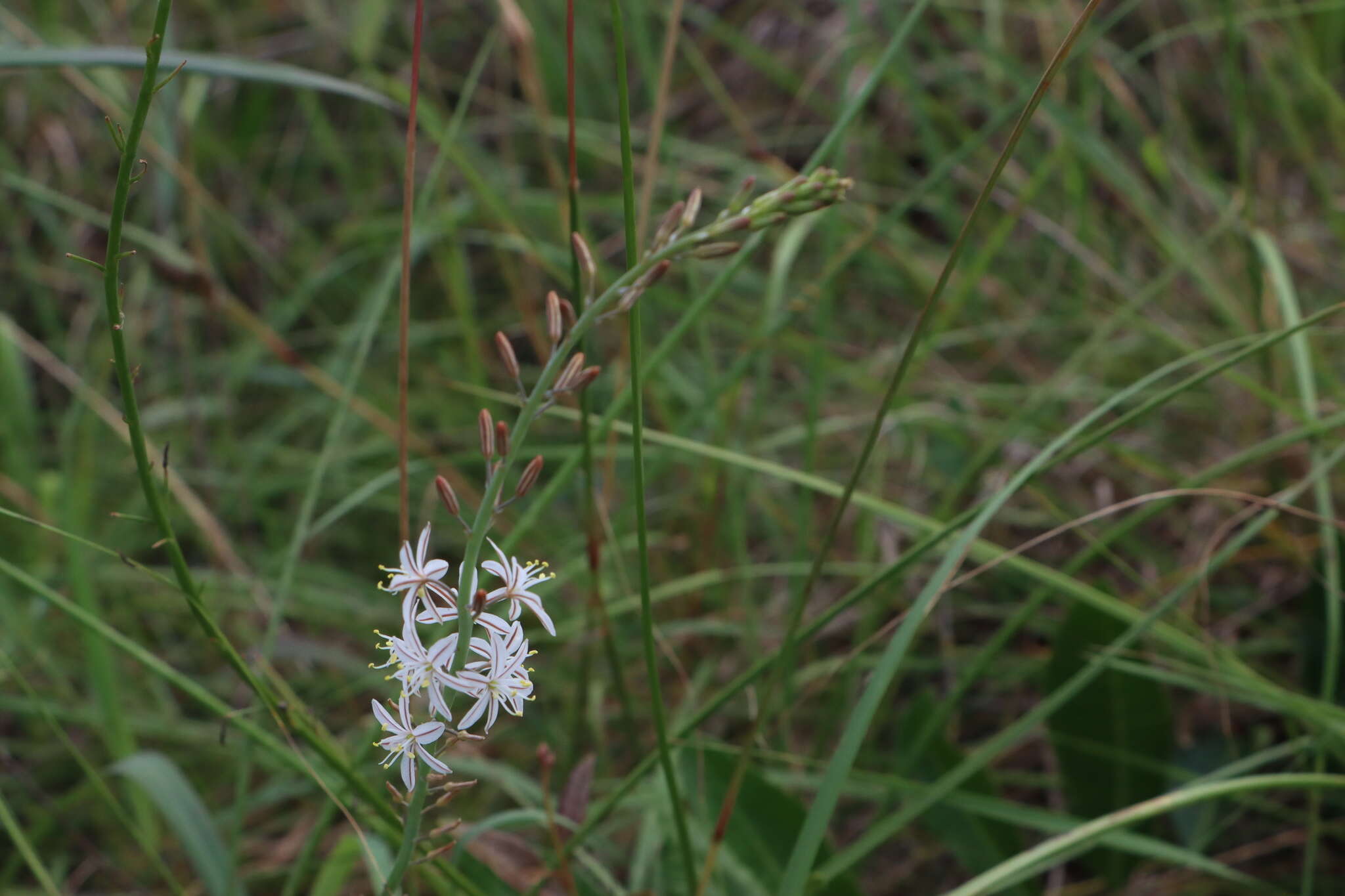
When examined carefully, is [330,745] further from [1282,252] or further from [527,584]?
[1282,252]

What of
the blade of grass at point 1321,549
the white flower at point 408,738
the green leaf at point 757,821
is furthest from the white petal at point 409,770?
the blade of grass at point 1321,549

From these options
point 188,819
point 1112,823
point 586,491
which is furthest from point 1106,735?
point 188,819

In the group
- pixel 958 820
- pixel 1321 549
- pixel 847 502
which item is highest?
pixel 847 502

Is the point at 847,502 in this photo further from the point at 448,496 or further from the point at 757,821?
the point at 757,821

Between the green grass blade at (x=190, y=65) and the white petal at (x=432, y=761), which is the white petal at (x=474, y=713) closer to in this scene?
the white petal at (x=432, y=761)

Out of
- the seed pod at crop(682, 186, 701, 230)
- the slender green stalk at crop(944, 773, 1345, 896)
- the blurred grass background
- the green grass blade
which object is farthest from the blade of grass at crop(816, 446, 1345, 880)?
the green grass blade

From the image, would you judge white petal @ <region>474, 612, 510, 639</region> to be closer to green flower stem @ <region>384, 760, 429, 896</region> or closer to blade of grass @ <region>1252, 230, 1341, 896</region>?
green flower stem @ <region>384, 760, 429, 896</region>

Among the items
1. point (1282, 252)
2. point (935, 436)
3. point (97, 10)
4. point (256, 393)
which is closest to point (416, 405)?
point (256, 393)
